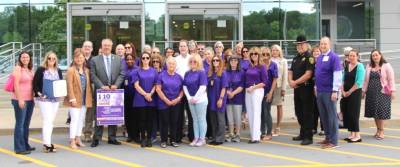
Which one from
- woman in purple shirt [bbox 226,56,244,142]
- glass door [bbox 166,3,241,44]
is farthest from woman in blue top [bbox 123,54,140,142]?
glass door [bbox 166,3,241,44]

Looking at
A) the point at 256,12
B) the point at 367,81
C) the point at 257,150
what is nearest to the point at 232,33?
the point at 256,12

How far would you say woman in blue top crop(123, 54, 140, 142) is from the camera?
424 inches

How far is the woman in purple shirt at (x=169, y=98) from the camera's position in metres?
10.4

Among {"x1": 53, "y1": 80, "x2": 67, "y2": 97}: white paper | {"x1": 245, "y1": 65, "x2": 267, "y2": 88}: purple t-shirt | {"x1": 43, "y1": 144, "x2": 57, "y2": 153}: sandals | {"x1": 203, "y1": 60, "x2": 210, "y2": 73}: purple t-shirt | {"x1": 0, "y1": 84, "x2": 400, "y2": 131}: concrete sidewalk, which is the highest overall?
{"x1": 203, "y1": 60, "x2": 210, "y2": 73}: purple t-shirt

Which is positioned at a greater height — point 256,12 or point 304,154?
point 256,12

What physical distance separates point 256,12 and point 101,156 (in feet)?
40.1

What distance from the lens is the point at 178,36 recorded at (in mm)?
20312

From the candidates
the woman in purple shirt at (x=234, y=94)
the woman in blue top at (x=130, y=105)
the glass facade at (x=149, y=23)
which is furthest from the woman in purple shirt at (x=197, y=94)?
the glass facade at (x=149, y=23)

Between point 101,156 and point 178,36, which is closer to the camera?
point 101,156

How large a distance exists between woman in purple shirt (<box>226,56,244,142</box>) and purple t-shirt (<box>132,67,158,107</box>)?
4.65ft

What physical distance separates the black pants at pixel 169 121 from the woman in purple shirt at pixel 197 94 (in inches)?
12.0

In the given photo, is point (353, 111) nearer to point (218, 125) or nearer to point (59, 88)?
point (218, 125)

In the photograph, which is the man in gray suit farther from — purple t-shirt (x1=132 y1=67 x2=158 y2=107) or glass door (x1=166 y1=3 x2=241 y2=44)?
glass door (x1=166 y1=3 x2=241 y2=44)

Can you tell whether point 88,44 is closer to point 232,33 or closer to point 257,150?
point 257,150
